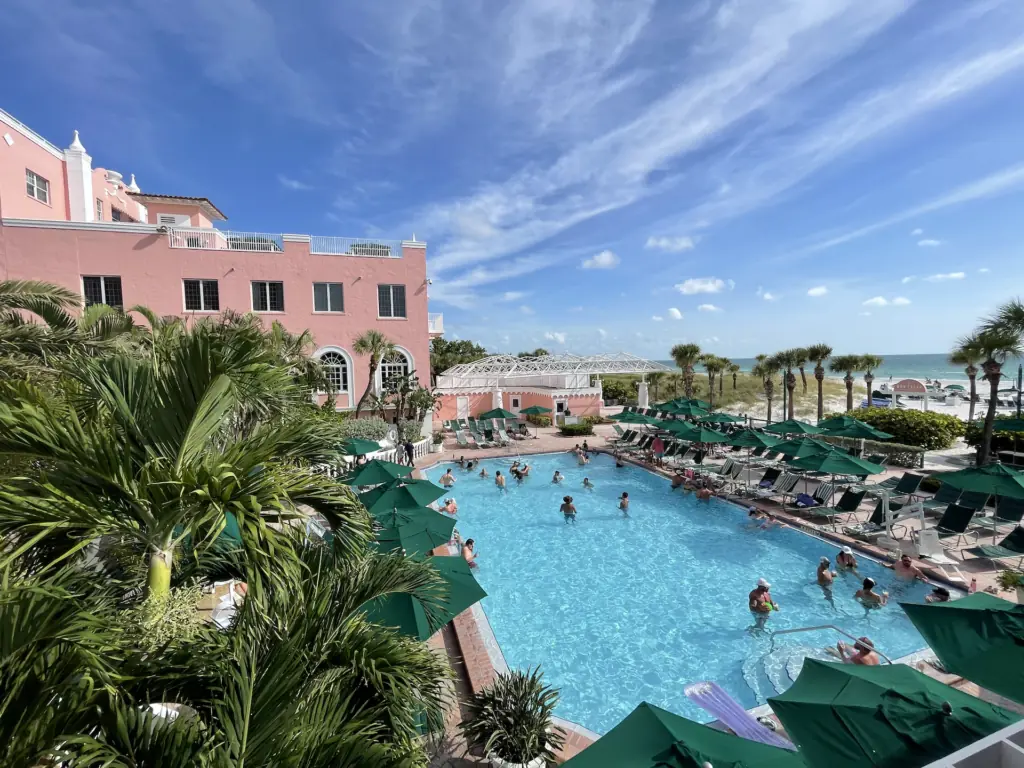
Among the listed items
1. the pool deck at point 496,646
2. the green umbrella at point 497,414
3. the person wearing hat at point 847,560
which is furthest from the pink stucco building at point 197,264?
the person wearing hat at point 847,560

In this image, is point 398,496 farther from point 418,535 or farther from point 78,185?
point 78,185

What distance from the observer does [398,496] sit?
920 cm

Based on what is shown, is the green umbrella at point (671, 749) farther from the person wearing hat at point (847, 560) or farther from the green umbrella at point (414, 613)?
the person wearing hat at point (847, 560)

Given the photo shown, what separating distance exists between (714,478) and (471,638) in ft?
37.6

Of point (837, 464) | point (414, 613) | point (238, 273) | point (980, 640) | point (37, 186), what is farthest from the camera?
point (238, 273)

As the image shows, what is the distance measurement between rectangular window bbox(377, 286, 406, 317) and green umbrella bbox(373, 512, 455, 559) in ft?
56.9

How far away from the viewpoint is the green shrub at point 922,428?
17250mm

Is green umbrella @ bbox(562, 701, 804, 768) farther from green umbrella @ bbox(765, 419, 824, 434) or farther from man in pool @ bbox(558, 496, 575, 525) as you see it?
green umbrella @ bbox(765, 419, 824, 434)

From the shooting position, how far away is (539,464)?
806 inches

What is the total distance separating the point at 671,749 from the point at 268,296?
2398 cm

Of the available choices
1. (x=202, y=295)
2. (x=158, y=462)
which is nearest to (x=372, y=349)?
(x=202, y=295)

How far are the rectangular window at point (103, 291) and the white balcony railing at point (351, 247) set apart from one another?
830 centimetres

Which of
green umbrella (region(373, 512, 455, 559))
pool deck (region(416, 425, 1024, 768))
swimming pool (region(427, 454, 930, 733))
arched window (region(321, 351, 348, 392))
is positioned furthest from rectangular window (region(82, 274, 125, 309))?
green umbrella (region(373, 512, 455, 559))

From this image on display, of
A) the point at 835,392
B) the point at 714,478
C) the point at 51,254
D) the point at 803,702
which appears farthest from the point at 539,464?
the point at 835,392
